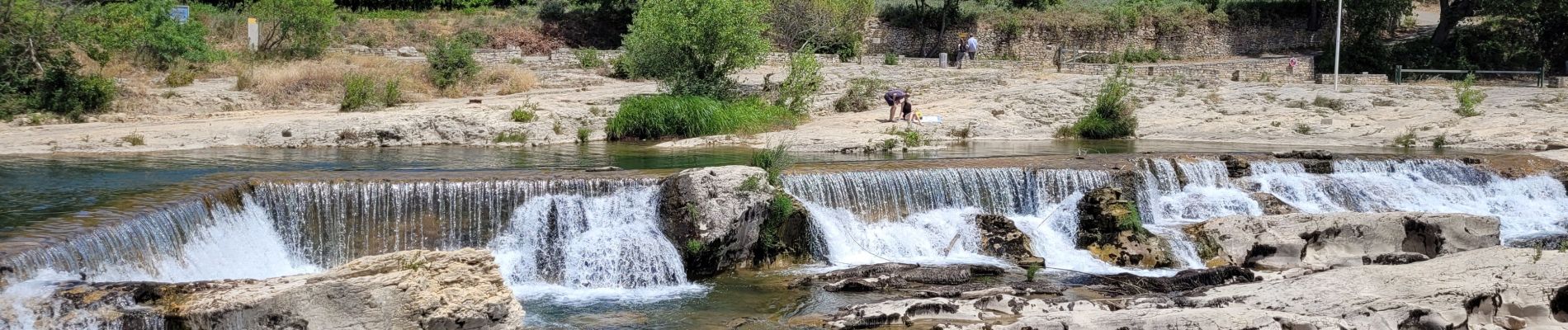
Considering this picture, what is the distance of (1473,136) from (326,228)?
2119 centimetres

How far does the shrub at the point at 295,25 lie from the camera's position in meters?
28.8

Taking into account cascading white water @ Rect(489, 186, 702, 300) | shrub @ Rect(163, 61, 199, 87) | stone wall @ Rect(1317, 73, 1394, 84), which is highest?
stone wall @ Rect(1317, 73, 1394, 84)

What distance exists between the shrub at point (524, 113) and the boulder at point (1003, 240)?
10732 mm

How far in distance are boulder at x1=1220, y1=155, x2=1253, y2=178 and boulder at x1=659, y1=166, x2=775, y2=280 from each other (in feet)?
26.0

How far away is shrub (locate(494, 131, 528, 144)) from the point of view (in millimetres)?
23391

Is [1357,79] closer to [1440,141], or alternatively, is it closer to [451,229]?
[1440,141]

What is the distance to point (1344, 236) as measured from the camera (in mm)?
15289

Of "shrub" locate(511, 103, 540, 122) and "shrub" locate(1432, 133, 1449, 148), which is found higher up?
"shrub" locate(511, 103, 540, 122)

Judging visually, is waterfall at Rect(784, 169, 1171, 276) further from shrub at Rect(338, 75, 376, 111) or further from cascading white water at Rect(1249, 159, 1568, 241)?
shrub at Rect(338, 75, 376, 111)

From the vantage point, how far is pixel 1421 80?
107 feet

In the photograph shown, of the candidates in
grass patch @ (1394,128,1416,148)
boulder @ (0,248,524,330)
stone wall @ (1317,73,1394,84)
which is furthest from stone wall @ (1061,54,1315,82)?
boulder @ (0,248,524,330)

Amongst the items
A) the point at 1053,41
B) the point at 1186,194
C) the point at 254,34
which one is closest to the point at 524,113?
the point at 254,34

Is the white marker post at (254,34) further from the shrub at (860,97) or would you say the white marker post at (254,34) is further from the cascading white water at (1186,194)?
the cascading white water at (1186,194)

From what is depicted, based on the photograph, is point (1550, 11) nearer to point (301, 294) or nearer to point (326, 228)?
point (326, 228)
